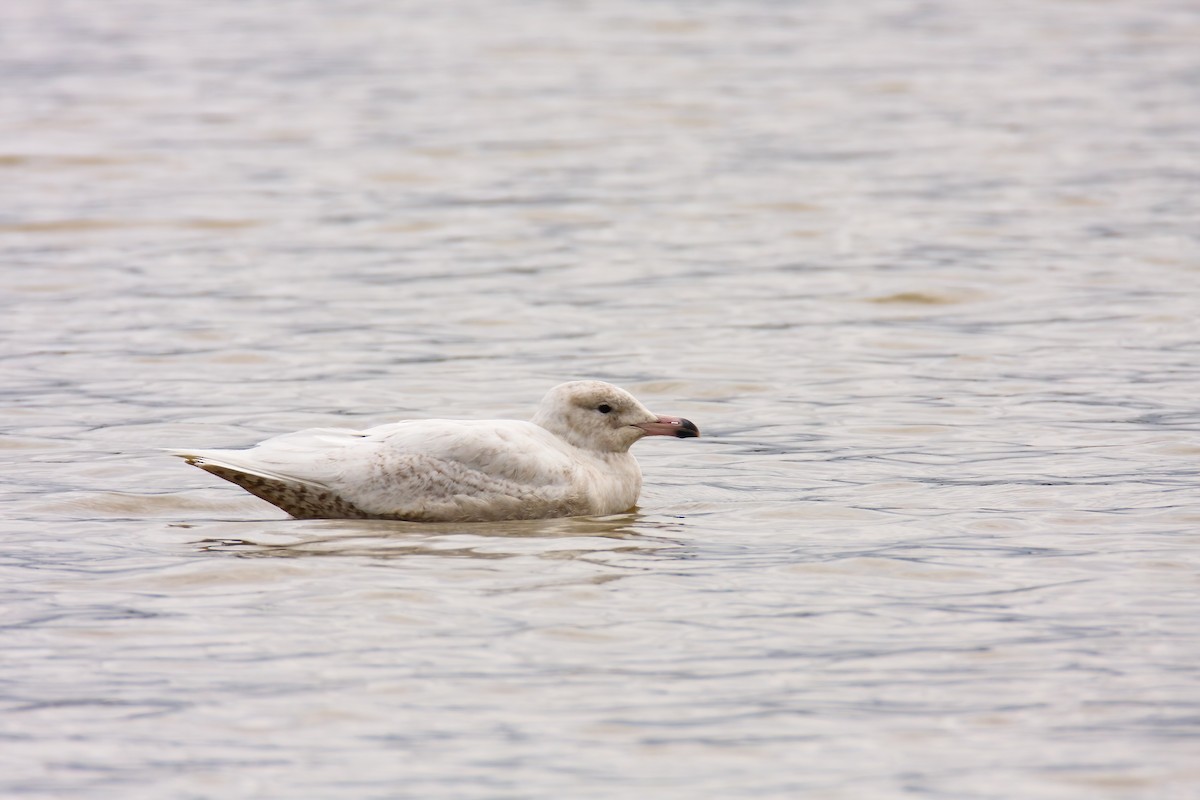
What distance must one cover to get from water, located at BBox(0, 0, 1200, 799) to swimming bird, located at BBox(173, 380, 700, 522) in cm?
13

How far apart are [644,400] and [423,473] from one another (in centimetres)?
344

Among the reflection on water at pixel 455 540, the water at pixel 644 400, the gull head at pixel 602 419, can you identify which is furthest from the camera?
the gull head at pixel 602 419

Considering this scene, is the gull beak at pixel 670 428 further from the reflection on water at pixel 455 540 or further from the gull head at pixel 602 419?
the reflection on water at pixel 455 540

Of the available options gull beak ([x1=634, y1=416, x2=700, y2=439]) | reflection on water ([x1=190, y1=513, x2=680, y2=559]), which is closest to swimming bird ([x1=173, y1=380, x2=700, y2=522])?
reflection on water ([x1=190, y1=513, x2=680, y2=559])

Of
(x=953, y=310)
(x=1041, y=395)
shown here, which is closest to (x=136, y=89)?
(x=953, y=310)

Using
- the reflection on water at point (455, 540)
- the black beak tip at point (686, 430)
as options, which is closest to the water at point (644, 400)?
the reflection on water at point (455, 540)

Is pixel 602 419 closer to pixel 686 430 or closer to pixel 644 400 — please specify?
pixel 686 430

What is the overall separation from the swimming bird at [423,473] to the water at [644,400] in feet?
0.43

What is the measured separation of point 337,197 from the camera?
62.6 feet

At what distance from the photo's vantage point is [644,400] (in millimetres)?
12039

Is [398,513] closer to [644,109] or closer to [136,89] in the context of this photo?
[644,109]

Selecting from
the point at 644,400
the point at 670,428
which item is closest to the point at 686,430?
the point at 670,428

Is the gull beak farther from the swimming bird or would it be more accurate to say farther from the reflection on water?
the reflection on water

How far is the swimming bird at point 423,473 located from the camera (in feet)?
28.8
